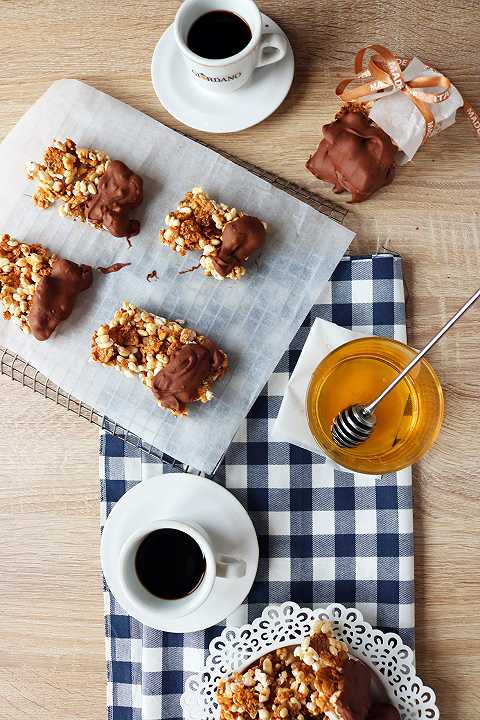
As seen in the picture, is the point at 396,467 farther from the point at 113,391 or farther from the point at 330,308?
the point at 113,391

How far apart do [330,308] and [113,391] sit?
1.16 feet

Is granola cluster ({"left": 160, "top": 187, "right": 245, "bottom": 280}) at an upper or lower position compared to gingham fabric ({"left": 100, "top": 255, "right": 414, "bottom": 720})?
upper

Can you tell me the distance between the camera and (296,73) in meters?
1.22

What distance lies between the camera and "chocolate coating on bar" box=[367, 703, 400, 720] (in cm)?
109

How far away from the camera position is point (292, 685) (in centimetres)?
109

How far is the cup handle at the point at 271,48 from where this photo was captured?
1147mm

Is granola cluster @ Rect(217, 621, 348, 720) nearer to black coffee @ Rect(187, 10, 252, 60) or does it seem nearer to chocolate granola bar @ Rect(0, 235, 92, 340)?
chocolate granola bar @ Rect(0, 235, 92, 340)

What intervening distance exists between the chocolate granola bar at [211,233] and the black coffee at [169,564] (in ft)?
1.29

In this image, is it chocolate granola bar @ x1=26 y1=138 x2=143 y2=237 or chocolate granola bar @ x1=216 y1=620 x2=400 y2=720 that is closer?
chocolate granola bar @ x1=216 y1=620 x2=400 y2=720

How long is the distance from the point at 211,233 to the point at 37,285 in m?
0.28

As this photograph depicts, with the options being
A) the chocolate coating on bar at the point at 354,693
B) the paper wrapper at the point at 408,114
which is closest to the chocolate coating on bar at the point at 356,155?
the paper wrapper at the point at 408,114

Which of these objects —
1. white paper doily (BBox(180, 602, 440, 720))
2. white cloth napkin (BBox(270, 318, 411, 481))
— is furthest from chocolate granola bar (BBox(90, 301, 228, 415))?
white paper doily (BBox(180, 602, 440, 720))

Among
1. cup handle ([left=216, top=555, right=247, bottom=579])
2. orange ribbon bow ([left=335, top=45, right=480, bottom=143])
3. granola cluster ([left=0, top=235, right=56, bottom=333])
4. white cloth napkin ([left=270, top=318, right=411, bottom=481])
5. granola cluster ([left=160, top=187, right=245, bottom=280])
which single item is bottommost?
cup handle ([left=216, top=555, right=247, bottom=579])

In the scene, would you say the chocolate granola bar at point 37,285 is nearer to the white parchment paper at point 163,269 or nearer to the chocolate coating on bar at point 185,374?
the white parchment paper at point 163,269
